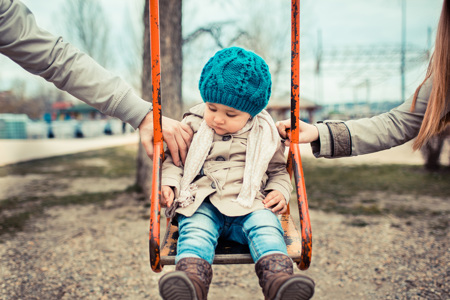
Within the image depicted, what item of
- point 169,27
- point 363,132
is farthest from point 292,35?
point 169,27

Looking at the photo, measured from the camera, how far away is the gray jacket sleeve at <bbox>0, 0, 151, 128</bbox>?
63.8 inches

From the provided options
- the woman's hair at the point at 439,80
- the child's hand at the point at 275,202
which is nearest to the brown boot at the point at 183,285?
the child's hand at the point at 275,202

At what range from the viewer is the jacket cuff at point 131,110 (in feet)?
5.88

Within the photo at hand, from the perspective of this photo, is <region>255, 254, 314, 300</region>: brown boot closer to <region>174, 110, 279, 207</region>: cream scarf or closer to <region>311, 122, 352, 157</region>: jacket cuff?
<region>174, 110, 279, 207</region>: cream scarf

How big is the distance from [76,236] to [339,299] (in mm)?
2571

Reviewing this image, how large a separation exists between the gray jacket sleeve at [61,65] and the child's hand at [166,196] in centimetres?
35

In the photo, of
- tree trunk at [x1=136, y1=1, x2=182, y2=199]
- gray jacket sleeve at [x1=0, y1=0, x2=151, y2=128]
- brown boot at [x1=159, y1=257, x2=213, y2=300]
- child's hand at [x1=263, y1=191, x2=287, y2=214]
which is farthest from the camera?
tree trunk at [x1=136, y1=1, x2=182, y2=199]

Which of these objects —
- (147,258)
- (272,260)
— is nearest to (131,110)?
(272,260)

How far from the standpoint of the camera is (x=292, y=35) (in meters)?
1.59

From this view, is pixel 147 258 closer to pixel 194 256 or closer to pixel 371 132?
pixel 194 256

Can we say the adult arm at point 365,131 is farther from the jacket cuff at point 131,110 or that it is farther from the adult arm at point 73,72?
the jacket cuff at point 131,110

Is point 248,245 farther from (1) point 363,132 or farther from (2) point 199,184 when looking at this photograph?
(1) point 363,132

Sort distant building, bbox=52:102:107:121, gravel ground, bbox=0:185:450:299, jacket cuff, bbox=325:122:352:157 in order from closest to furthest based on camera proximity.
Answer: jacket cuff, bbox=325:122:352:157, gravel ground, bbox=0:185:450:299, distant building, bbox=52:102:107:121

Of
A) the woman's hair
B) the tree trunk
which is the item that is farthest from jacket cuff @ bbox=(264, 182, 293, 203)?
the tree trunk
